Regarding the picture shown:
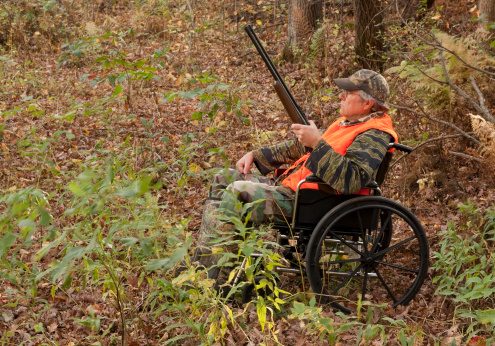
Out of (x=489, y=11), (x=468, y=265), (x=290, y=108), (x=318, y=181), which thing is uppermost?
(x=489, y=11)

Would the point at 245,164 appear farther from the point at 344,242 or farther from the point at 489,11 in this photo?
the point at 489,11

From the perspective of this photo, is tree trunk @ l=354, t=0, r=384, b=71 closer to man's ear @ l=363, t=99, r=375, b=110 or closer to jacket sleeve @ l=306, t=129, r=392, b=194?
man's ear @ l=363, t=99, r=375, b=110

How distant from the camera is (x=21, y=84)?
26.9 ft

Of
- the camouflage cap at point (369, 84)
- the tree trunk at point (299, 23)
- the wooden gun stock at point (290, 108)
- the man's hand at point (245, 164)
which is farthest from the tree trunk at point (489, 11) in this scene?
the man's hand at point (245, 164)

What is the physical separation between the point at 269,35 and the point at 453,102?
21.0 ft

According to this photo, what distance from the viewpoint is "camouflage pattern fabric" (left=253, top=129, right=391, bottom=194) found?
136 inches

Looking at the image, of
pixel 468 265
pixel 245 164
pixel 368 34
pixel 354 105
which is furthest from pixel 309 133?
pixel 368 34

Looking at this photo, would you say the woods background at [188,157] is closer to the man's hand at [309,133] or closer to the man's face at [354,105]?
the man's hand at [309,133]

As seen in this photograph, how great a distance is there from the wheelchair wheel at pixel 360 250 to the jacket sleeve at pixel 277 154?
80cm

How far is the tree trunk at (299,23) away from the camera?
9664 millimetres

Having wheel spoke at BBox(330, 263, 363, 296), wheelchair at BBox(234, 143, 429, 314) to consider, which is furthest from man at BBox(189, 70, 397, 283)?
wheel spoke at BBox(330, 263, 363, 296)

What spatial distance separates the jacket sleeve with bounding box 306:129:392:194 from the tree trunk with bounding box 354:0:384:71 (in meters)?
4.97

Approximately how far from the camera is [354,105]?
12.8ft

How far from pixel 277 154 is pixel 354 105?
75 centimetres
